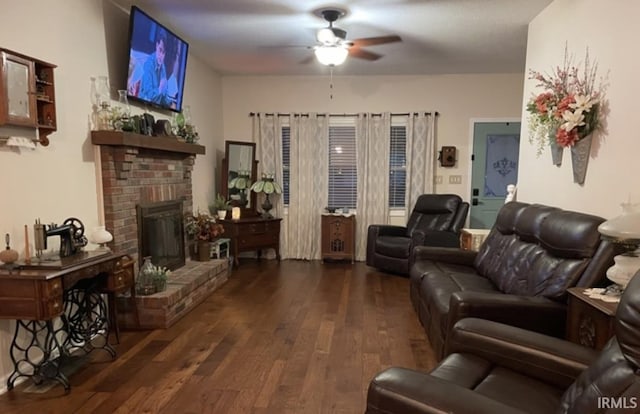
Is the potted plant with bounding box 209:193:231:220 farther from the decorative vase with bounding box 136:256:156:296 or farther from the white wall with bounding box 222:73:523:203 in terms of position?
the decorative vase with bounding box 136:256:156:296

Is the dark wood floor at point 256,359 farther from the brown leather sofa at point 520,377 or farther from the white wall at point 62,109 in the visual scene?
the brown leather sofa at point 520,377

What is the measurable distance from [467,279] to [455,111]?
326 cm

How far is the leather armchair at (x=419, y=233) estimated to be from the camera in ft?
15.0

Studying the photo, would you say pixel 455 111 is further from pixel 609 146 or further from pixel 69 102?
pixel 69 102

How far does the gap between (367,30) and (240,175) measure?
267 centimetres

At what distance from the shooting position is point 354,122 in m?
5.72

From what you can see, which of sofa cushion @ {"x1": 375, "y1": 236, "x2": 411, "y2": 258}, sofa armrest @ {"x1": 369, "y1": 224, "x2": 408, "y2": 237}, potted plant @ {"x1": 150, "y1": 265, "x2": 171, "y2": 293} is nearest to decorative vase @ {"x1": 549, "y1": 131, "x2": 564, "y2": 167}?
sofa cushion @ {"x1": 375, "y1": 236, "x2": 411, "y2": 258}

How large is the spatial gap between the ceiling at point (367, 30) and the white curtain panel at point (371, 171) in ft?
2.53

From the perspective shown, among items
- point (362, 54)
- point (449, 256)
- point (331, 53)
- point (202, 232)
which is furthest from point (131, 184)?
point (449, 256)

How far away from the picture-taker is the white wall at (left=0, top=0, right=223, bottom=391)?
90.7 inches

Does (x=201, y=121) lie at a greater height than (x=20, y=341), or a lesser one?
greater

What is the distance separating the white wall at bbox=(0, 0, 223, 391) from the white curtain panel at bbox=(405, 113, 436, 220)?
3.74 meters

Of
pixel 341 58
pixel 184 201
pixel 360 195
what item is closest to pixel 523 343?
pixel 341 58

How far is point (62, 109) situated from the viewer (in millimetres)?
2709
